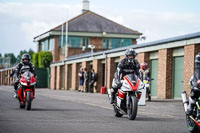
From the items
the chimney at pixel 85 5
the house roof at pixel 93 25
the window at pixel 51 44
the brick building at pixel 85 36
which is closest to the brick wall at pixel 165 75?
the brick building at pixel 85 36

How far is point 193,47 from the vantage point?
2309cm

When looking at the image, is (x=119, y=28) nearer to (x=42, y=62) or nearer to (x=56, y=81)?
(x=42, y=62)

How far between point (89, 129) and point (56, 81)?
47896mm

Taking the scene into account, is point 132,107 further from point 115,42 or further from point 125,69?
point 115,42

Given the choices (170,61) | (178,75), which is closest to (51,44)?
(170,61)

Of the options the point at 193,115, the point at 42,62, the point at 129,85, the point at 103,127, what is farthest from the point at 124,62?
the point at 42,62

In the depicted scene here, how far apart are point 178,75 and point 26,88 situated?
512 inches

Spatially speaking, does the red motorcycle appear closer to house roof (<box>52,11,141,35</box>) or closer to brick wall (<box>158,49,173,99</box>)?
brick wall (<box>158,49,173,99</box>)

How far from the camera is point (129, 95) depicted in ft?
37.5

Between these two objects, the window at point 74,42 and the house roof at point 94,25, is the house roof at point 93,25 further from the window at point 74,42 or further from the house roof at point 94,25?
the window at point 74,42

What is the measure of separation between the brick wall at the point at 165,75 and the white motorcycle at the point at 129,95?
14142 mm

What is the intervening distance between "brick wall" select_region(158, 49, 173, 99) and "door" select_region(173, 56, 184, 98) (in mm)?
235

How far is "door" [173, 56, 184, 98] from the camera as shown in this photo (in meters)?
25.1

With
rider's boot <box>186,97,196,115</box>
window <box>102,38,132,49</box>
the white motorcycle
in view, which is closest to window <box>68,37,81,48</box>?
window <box>102,38,132,49</box>
